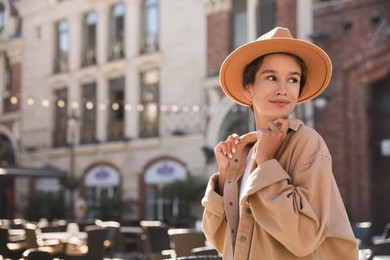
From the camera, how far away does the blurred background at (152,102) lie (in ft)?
57.7

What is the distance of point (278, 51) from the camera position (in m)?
2.17

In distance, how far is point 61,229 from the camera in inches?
435

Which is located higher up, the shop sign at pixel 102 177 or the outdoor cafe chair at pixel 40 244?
the shop sign at pixel 102 177

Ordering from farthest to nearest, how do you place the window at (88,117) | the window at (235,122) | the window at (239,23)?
1. the window at (88,117)
2. the window at (239,23)
3. the window at (235,122)

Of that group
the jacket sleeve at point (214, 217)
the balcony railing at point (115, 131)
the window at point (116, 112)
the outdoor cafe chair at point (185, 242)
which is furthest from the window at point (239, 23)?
the jacket sleeve at point (214, 217)

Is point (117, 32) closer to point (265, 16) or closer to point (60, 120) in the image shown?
point (60, 120)

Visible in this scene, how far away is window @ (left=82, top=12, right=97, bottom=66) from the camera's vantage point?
2506cm

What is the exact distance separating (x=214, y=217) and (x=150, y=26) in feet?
70.1

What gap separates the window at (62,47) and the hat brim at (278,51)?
2435 centimetres

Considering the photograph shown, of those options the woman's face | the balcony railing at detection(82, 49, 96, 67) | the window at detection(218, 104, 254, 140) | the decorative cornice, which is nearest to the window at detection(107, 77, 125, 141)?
the balcony railing at detection(82, 49, 96, 67)

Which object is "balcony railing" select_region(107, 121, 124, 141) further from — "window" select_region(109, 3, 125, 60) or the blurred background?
"window" select_region(109, 3, 125, 60)

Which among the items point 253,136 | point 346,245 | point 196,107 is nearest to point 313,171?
point 346,245

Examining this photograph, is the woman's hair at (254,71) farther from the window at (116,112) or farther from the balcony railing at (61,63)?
the balcony railing at (61,63)

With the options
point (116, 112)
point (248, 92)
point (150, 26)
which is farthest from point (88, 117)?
point (248, 92)
